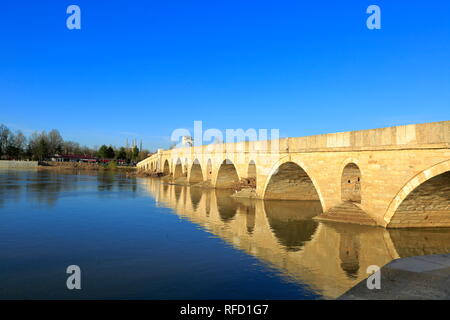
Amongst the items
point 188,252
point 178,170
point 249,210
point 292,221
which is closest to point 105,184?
point 178,170

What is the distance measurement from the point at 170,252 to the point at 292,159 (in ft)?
44.4

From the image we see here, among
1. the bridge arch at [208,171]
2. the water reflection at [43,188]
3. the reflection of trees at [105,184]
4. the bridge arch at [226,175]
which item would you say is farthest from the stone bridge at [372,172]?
the reflection of trees at [105,184]

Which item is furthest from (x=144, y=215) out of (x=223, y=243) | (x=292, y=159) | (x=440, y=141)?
(x=440, y=141)

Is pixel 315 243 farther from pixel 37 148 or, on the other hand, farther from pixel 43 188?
pixel 37 148

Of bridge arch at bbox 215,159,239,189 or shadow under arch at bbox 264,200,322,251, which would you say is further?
bridge arch at bbox 215,159,239,189

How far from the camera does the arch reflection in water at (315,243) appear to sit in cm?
976

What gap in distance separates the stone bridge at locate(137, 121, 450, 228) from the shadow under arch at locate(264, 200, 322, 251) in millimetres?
1476

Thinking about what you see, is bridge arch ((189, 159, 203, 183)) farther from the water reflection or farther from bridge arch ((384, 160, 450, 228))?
bridge arch ((384, 160, 450, 228))

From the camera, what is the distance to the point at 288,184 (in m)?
27.6

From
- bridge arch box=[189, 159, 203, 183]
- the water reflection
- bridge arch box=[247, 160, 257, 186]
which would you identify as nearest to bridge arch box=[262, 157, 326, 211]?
bridge arch box=[247, 160, 257, 186]

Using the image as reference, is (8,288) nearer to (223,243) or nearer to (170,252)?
(170,252)

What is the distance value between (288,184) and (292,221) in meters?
9.08

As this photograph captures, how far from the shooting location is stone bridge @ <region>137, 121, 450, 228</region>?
1387cm

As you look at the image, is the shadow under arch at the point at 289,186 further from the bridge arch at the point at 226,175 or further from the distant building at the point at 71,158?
the distant building at the point at 71,158
